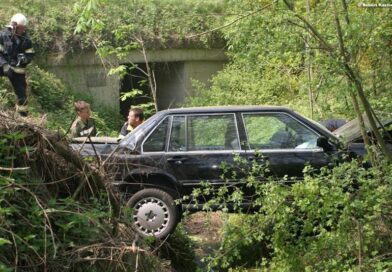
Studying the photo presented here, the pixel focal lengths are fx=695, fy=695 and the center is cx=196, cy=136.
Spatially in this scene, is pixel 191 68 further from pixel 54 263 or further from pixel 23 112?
pixel 54 263

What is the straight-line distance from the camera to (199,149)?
8.90 m

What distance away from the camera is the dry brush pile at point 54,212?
4727 mm

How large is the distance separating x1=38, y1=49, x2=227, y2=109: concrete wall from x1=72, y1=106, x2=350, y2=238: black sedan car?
801cm

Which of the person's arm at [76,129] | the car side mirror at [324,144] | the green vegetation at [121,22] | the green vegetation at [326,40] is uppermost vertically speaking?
the green vegetation at [121,22]

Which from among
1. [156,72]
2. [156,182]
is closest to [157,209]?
[156,182]

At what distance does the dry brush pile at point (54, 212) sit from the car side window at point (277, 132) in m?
3.41

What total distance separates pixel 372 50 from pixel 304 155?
1.64 metres

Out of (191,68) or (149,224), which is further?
(191,68)

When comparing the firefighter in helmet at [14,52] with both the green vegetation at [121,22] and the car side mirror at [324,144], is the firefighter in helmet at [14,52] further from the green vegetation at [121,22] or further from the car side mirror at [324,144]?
the car side mirror at [324,144]

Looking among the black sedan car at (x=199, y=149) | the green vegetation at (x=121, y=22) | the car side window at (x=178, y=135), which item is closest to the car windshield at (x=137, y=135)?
the black sedan car at (x=199, y=149)

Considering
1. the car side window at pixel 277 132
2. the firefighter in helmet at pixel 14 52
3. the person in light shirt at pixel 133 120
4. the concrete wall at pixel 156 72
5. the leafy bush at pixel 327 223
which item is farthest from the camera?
the concrete wall at pixel 156 72

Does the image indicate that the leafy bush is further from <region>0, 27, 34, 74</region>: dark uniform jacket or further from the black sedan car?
<region>0, 27, 34, 74</region>: dark uniform jacket

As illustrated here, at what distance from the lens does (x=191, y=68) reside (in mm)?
19125

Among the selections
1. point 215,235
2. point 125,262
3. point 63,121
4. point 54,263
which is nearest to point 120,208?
point 125,262
